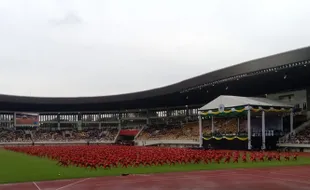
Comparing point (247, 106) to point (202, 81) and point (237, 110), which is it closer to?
point (237, 110)

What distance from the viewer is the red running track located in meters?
16.2

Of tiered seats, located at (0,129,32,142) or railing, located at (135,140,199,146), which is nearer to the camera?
railing, located at (135,140,199,146)

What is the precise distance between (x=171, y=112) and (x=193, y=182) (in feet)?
231

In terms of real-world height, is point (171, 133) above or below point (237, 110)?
below

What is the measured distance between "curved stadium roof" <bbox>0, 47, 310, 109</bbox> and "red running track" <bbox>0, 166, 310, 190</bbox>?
73.2 feet

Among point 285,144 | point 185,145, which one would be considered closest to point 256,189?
point 285,144

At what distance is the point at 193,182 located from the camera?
17.6m

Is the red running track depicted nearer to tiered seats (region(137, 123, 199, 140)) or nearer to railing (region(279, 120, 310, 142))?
railing (region(279, 120, 310, 142))

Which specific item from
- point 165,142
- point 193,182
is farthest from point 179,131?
point 193,182

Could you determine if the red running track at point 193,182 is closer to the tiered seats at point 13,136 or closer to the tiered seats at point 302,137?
the tiered seats at point 302,137

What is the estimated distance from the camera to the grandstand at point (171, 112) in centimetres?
4650

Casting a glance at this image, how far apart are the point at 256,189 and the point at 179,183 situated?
358cm

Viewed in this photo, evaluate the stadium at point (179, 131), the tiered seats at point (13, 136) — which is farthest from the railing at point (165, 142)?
the tiered seats at point (13, 136)

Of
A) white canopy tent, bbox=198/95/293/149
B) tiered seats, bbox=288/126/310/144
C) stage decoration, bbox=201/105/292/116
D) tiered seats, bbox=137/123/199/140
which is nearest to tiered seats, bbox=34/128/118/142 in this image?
tiered seats, bbox=137/123/199/140
